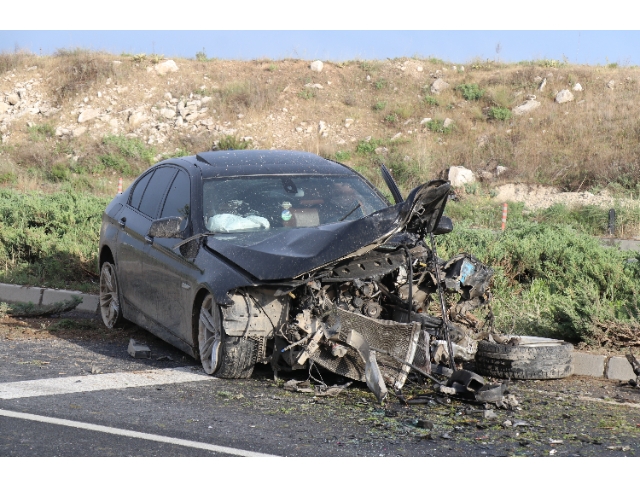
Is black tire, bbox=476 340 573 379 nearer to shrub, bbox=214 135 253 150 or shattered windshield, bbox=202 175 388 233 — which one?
shattered windshield, bbox=202 175 388 233

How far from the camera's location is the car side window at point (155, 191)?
816 centimetres

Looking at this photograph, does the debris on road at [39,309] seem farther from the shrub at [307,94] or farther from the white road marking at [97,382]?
the shrub at [307,94]

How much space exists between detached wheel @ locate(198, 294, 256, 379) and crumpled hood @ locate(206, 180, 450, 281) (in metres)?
0.50

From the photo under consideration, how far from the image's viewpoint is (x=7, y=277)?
11906 millimetres

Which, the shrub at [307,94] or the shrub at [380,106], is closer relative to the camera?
the shrub at [380,106]

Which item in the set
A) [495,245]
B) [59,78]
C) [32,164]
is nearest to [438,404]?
[495,245]

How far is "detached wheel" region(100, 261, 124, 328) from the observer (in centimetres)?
899

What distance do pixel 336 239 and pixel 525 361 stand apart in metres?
1.90

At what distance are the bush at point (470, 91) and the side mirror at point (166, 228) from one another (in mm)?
34666

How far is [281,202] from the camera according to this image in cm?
739

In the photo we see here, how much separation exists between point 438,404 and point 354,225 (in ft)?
4.59

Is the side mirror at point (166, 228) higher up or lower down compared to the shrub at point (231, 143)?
higher up

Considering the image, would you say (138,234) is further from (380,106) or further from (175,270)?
(380,106)

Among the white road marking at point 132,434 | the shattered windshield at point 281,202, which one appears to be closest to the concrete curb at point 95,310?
the shattered windshield at point 281,202
